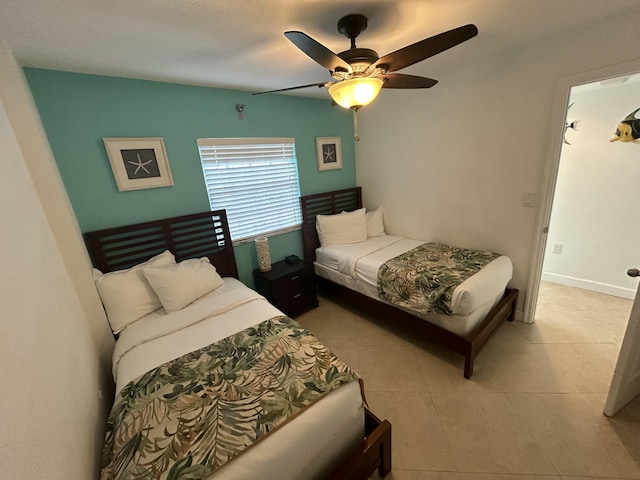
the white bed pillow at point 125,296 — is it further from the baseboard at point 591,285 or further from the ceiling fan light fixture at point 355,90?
the baseboard at point 591,285

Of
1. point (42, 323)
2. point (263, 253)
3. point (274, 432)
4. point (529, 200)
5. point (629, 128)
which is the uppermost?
point (629, 128)

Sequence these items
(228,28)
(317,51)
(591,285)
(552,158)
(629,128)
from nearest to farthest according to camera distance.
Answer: (317,51) < (228,28) < (552,158) < (629,128) < (591,285)

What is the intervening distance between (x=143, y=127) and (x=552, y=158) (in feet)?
10.8

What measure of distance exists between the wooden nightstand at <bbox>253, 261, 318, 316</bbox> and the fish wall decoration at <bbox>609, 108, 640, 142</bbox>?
3256mm

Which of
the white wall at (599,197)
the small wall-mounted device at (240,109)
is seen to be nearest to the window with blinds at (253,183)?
the small wall-mounted device at (240,109)

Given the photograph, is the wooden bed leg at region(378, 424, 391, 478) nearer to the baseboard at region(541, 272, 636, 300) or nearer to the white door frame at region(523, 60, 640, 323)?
the white door frame at region(523, 60, 640, 323)

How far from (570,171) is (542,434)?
2717 mm

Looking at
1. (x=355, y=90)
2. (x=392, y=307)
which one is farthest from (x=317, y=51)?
(x=392, y=307)

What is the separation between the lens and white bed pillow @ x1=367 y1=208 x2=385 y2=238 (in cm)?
327

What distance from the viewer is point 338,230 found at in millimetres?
3064

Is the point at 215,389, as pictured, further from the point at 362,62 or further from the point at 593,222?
the point at 593,222

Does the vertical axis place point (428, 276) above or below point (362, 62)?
below

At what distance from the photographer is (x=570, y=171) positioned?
2736mm

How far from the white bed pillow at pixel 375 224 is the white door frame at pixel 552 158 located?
5.22 ft
